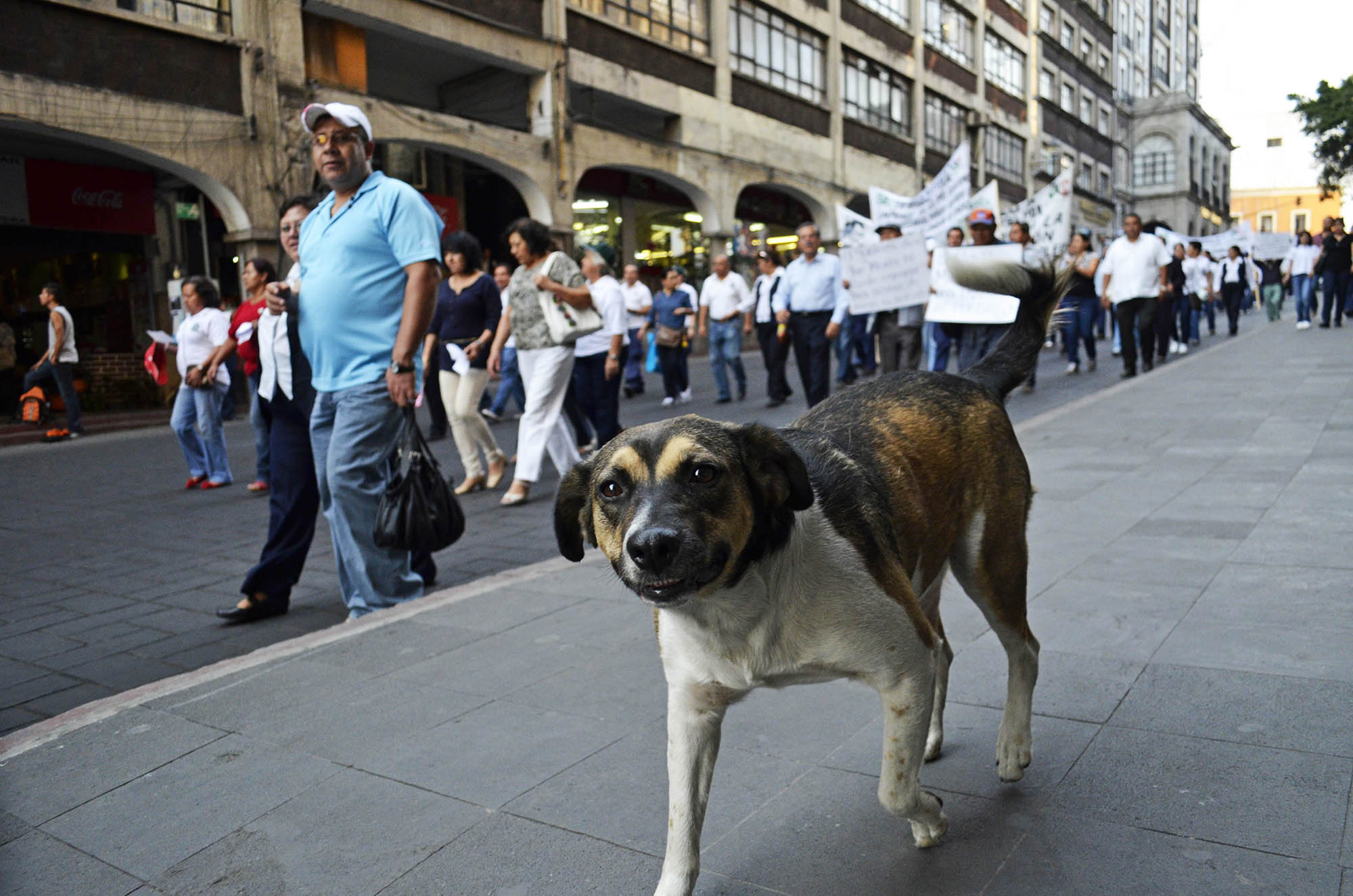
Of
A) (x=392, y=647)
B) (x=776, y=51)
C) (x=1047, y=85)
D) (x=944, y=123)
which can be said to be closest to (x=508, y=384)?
(x=392, y=647)

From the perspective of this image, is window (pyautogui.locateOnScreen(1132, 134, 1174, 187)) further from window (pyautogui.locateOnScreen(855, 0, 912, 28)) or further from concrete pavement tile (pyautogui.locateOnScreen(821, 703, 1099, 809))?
concrete pavement tile (pyautogui.locateOnScreen(821, 703, 1099, 809))

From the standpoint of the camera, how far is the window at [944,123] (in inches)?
1473

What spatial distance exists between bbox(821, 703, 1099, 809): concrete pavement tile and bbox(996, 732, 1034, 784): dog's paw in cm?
3

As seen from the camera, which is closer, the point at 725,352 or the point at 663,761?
the point at 663,761

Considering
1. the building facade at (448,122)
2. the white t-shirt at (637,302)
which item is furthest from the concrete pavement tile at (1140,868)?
the building facade at (448,122)

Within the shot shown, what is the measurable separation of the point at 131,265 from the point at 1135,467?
17605mm

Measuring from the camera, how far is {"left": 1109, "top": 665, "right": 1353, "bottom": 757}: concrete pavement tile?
2.83 meters

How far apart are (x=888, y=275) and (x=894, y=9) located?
2765 cm

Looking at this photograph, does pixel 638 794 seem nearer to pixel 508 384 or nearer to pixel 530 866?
pixel 530 866

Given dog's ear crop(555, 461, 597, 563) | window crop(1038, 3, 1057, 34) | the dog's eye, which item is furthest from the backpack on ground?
window crop(1038, 3, 1057, 34)

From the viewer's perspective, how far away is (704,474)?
2.08 meters

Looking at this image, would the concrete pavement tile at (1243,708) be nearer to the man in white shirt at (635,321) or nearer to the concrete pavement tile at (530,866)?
the concrete pavement tile at (530,866)

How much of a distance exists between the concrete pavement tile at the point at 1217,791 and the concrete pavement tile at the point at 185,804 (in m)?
2.23

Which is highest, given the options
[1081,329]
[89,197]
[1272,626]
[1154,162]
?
[1154,162]
